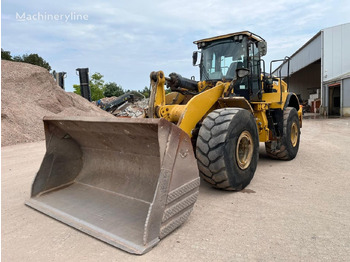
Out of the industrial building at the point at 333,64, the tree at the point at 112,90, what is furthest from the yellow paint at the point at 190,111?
the tree at the point at 112,90

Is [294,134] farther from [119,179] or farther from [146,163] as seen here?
[119,179]

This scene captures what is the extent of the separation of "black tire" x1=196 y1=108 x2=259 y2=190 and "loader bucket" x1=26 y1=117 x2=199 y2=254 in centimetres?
58

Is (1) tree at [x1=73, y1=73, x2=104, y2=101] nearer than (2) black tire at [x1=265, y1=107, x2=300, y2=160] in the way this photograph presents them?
No

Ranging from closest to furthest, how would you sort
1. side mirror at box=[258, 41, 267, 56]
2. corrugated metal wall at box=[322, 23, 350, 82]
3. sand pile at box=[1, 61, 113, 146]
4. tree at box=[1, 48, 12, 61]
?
side mirror at box=[258, 41, 267, 56] → sand pile at box=[1, 61, 113, 146] → corrugated metal wall at box=[322, 23, 350, 82] → tree at box=[1, 48, 12, 61]

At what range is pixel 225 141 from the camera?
11.5 feet

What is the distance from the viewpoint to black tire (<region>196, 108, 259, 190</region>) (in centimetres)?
350

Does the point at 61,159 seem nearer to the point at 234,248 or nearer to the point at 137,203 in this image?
the point at 137,203

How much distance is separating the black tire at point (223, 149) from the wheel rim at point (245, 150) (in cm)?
2

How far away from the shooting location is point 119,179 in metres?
3.65

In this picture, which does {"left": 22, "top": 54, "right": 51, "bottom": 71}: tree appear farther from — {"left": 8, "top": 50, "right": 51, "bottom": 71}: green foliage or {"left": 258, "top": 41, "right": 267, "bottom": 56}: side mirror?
{"left": 258, "top": 41, "right": 267, "bottom": 56}: side mirror

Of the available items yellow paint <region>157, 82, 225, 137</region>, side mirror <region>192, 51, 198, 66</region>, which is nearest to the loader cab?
side mirror <region>192, 51, 198, 66</region>

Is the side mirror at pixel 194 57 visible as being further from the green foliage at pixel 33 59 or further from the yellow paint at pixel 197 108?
the green foliage at pixel 33 59

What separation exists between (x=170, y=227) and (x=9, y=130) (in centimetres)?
992

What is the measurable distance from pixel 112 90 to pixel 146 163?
44.1 m
